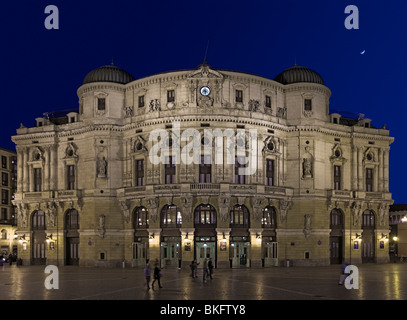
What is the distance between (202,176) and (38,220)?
26758 millimetres

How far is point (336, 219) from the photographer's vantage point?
79875 mm

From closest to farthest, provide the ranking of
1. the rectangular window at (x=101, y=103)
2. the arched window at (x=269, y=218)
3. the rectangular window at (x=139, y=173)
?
the arched window at (x=269, y=218) < the rectangular window at (x=139, y=173) < the rectangular window at (x=101, y=103)

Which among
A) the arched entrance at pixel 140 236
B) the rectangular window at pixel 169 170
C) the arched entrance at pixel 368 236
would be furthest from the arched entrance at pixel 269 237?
the arched entrance at pixel 368 236

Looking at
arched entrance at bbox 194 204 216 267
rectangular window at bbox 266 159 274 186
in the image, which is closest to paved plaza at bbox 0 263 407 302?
arched entrance at bbox 194 204 216 267

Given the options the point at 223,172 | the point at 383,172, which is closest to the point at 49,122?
the point at 223,172

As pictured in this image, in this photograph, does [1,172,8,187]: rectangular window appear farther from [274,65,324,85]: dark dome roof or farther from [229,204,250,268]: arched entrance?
[274,65,324,85]: dark dome roof

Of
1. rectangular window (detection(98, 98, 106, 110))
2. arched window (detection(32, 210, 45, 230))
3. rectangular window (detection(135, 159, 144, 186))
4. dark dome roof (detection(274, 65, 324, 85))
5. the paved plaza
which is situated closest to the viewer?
the paved plaza

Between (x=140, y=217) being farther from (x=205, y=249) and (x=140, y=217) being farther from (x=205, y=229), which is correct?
(x=205, y=249)

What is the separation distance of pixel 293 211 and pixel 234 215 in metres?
9.66

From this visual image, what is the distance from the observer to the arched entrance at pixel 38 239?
80688 mm

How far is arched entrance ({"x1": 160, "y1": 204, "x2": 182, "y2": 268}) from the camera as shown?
70.6 m

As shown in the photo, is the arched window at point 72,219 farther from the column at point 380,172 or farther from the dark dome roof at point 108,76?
the column at point 380,172

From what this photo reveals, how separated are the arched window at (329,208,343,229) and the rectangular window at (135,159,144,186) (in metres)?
27.2

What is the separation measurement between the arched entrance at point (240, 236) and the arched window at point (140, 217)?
11566 millimetres
